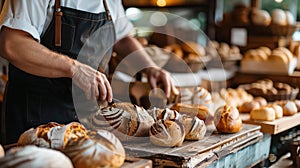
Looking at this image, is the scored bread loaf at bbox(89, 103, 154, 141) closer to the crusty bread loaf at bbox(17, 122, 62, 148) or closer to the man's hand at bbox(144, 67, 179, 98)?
the crusty bread loaf at bbox(17, 122, 62, 148)

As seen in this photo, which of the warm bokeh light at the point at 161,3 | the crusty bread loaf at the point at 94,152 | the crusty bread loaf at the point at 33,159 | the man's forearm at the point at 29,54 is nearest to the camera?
the crusty bread loaf at the point at 33,159

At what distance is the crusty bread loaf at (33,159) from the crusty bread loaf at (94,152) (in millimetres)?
69

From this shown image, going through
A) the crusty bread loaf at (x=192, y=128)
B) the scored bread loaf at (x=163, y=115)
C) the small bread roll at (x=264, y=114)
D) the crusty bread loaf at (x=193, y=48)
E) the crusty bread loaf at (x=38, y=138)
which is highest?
the crusty bread loaf at (x=38, y=138)

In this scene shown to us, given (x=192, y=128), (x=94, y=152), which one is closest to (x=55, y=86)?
(x=192, y=128)

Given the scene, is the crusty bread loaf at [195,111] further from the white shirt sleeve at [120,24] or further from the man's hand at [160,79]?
the white shirt sleeve at [120,24]

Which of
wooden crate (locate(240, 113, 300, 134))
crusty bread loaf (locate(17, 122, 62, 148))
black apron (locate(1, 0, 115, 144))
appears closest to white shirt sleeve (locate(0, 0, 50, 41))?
black apron (locate(1, 0, 115, 144))

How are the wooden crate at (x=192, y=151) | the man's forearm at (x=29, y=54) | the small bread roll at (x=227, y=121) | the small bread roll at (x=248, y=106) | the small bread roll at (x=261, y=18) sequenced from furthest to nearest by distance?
the small bread roll at (x=261, y=18) → the small bread roll at (x=248, y=106) → the small bread roll at (x=227, y=121) → the man's forearm at (x=29, y=54) → the wooden crate at (x=192, y=151)

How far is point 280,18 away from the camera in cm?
342

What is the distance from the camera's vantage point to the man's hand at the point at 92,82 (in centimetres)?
158

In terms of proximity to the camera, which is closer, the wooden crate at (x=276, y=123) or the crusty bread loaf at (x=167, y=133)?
the crusty bread loaf at (x=167, y=133)

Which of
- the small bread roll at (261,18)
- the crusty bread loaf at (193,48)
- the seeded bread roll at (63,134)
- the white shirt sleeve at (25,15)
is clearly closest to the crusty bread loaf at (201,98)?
the white shirt sleeve at (25,15)

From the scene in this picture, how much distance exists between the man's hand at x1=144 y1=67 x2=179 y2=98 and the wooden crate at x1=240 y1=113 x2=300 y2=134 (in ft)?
1.29

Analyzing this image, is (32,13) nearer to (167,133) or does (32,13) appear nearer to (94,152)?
(167,133)

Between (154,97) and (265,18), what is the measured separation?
1436mm
